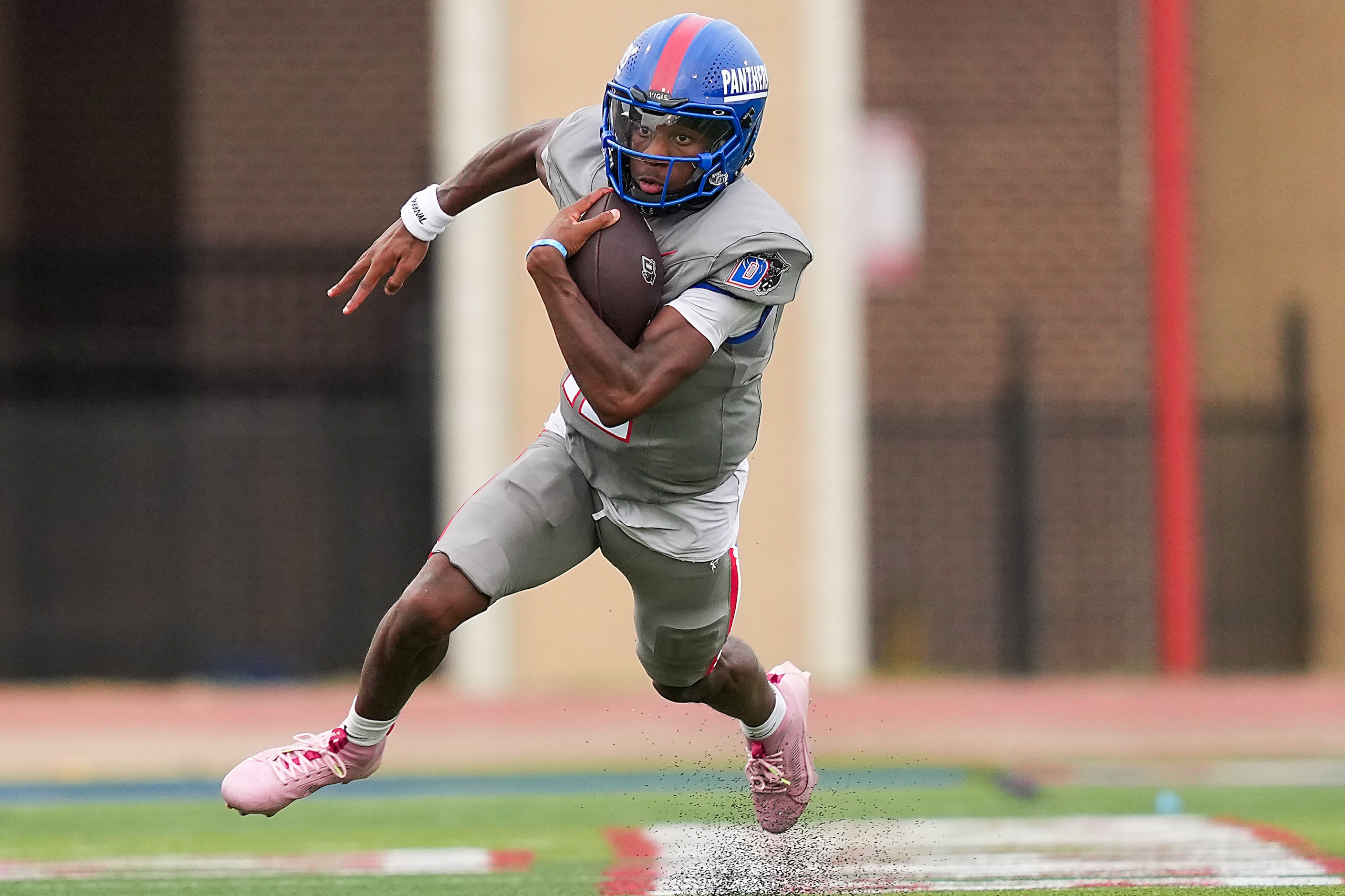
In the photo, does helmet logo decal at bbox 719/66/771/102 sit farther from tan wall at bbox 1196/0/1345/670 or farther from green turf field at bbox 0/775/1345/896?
tan wall at bbox 1196/0/1345/670

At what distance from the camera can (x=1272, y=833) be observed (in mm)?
6328

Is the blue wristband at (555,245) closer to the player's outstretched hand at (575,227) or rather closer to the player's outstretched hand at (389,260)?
the player's outstretched hand at (575,227)

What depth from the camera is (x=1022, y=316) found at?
1311 cm

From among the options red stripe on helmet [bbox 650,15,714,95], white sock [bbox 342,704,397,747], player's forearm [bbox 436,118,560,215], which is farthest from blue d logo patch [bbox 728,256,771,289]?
white sock [bbox 342,704,397,747]

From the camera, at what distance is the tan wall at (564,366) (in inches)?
404

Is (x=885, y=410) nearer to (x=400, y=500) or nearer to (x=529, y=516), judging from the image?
(x=400, y=500)

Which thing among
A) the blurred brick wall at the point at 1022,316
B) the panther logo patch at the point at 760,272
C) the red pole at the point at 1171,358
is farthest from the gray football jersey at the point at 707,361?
the blurred brick wall at the point at 1022,316

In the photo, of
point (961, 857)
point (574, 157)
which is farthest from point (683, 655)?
point (961, 857)

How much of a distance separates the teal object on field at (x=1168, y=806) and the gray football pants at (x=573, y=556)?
99.4 inches

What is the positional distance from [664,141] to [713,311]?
406 mm

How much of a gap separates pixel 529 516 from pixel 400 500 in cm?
712

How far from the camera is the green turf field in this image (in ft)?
18.1

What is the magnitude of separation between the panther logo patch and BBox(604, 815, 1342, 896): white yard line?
1564 mm

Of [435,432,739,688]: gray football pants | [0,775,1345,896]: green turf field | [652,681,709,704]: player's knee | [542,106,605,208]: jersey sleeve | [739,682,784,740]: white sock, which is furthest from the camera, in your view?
[0,775,1345,896]: green turf field
